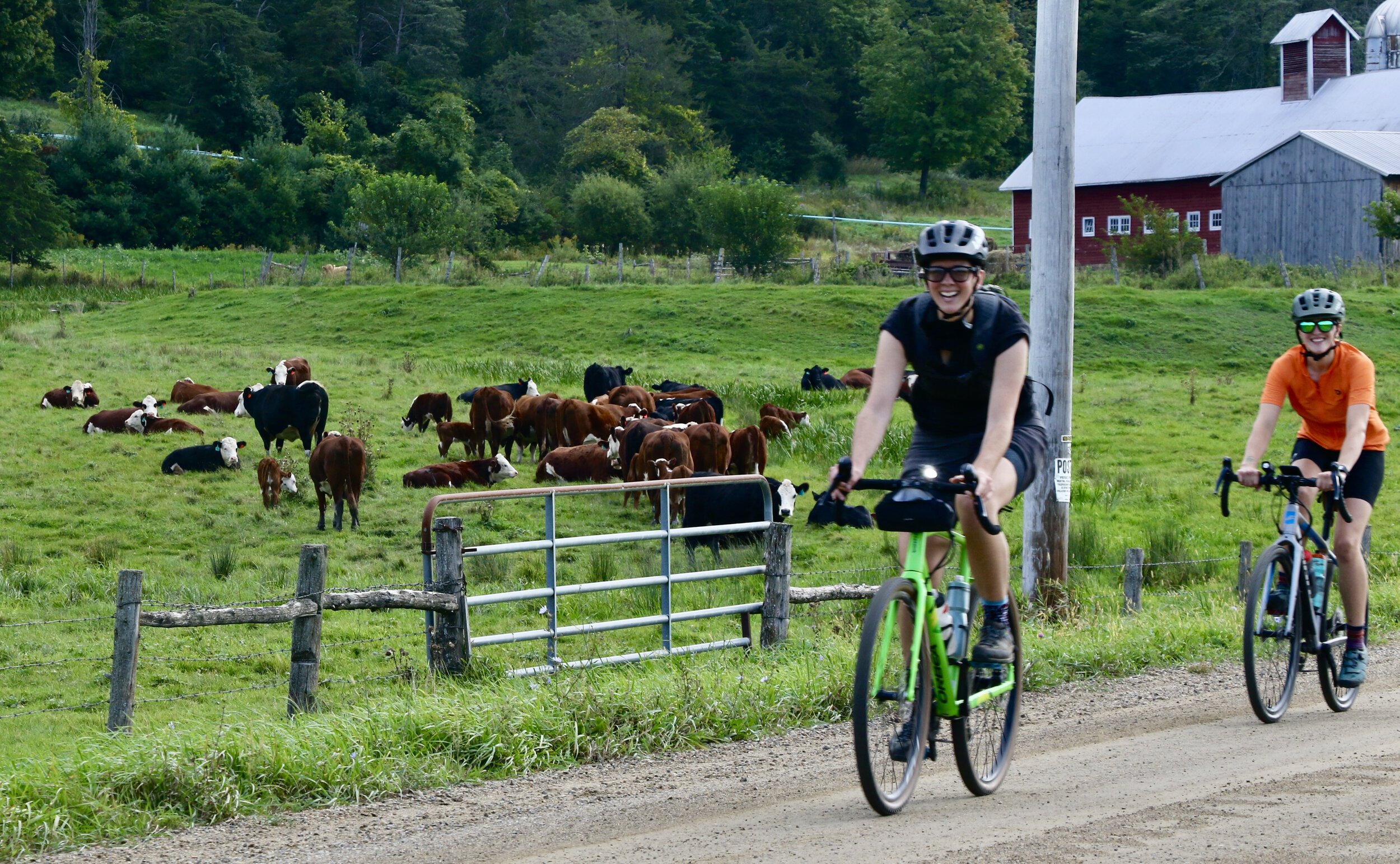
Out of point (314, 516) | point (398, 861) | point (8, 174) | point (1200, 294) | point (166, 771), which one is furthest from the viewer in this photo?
point (8, 174)

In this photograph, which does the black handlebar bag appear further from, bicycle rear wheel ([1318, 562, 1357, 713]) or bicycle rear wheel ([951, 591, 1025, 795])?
bicycle rear wheel ([1318, 562, 1357, 713])

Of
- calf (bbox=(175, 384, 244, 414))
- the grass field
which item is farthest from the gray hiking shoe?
calf (bbox=(175, 384, 244, 414))

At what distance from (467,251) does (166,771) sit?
5196 centimetres

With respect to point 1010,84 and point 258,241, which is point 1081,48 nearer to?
point 1010,84

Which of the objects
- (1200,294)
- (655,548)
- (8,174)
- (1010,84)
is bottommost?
(655,548)

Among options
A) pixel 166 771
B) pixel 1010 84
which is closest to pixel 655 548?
pixel 166 771

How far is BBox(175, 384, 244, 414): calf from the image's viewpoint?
23.3m

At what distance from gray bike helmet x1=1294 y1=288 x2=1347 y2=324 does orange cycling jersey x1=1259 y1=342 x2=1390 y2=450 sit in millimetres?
163

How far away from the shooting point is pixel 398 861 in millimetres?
4715

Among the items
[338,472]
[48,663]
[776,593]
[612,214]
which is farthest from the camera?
[612,214]

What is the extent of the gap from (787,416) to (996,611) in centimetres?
1738

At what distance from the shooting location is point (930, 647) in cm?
491

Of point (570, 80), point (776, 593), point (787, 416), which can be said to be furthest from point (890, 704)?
point (570, 80)

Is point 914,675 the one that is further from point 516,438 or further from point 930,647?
point 516,438
